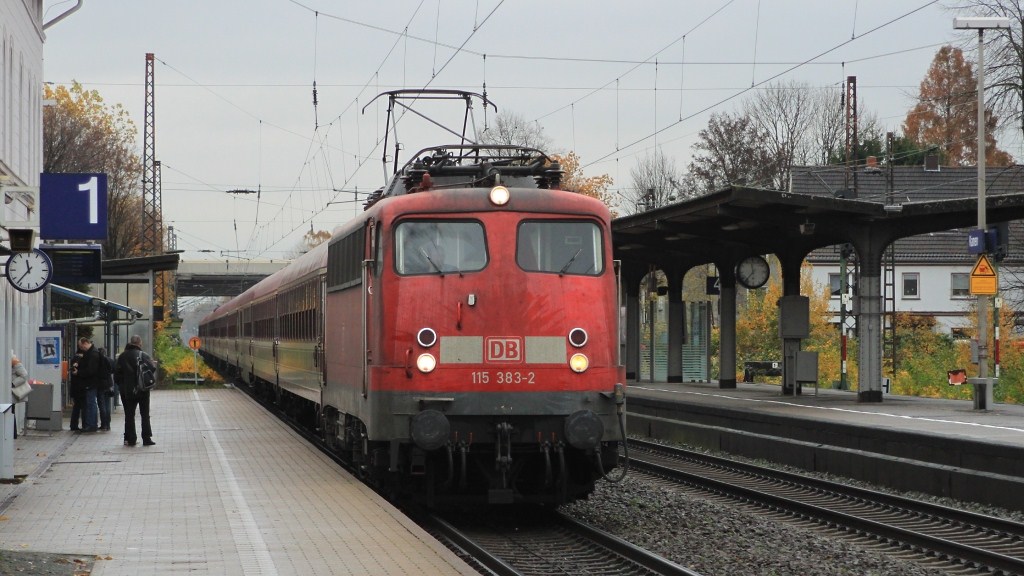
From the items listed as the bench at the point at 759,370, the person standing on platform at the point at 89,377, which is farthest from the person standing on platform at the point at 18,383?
the bench at the point at 759,370

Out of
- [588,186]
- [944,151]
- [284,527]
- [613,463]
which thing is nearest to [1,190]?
[284,527]

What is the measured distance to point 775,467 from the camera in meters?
20.0

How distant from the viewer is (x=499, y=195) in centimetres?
1310

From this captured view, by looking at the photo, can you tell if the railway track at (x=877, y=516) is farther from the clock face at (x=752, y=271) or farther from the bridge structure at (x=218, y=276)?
the bridge structure at (x=218, y=276)

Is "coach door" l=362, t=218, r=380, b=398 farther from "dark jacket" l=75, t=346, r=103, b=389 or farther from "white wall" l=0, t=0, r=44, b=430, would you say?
"dark jacket" l=75, t=346, r=103, b=389

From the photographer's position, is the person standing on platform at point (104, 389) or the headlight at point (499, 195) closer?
the headlight at point (499, 195)

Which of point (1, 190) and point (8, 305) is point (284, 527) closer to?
point (1, 190)

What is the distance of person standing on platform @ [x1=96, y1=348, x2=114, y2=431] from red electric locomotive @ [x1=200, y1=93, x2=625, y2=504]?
36.2 ft

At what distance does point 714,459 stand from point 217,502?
8.96m

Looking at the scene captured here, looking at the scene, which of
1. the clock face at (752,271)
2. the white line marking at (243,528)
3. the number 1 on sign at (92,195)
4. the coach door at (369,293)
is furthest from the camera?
the clock face at (752,271)

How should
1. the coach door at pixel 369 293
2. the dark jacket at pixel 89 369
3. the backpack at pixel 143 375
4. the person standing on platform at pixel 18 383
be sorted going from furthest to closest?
the dark jacket at pixel 89 369 < the backpack at pixel 143 375 < the person standing on platform at pixel 18 383 < the coach door at pixel 369 293

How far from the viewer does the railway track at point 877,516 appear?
11.8 m

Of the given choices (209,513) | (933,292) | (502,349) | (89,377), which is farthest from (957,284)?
(209,513)

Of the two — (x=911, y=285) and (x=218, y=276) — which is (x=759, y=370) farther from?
(x=218, y=276)
